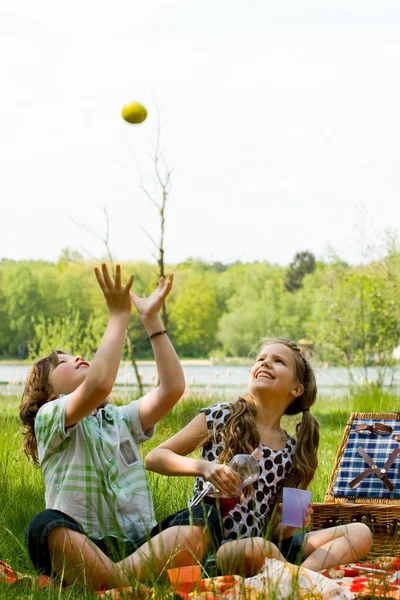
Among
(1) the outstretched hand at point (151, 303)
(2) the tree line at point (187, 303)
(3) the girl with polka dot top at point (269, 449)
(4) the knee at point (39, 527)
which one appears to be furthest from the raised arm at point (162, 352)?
(2) the tree line at point (187, 303)

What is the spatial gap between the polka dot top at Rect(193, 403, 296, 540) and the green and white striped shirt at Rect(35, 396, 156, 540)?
31 centimetres

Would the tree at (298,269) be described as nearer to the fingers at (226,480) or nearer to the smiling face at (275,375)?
the smiling face at (275,375)

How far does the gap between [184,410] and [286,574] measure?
5.19 metres

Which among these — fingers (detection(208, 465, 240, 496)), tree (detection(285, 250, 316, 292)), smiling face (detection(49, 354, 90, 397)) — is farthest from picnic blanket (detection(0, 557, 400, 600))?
tree (detection(285, 250, 316, 292))

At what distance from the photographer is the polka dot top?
11.4 feet

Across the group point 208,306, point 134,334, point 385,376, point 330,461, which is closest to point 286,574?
point 330,461

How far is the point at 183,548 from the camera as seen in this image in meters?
3.06

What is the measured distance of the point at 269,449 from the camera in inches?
142

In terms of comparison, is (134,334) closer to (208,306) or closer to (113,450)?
(208,306)

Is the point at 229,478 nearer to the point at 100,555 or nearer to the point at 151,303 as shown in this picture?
the point at 100,555

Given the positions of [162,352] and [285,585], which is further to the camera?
[162,352]

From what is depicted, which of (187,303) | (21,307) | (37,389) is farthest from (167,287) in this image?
(187,303)

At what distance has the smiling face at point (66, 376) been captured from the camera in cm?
339

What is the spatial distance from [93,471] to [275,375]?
864 millimetres
